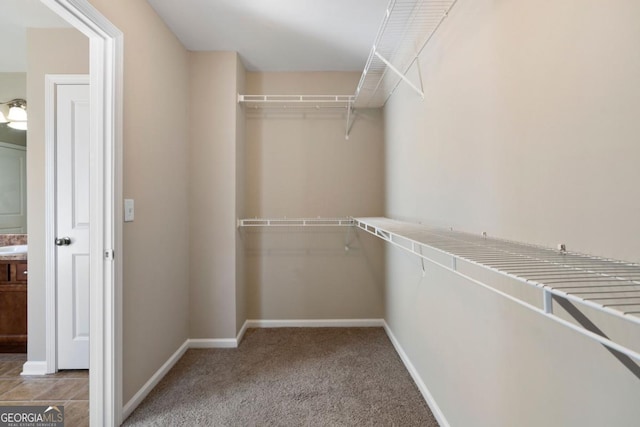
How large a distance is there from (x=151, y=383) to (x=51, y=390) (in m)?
0.65

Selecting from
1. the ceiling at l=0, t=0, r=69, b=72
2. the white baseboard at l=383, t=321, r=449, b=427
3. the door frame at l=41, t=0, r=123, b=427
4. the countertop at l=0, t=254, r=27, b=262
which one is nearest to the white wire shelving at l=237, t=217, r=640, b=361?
the white baseboard at l=383, t=321, r=449, b=427

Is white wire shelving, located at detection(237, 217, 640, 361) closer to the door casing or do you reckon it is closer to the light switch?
the light switch

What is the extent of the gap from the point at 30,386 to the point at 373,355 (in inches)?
90.6

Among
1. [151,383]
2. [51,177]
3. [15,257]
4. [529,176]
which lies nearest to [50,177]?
[51,177]

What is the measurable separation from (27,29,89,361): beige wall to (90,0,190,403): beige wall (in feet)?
1.87

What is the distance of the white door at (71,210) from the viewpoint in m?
2.08

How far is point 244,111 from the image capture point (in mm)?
2727

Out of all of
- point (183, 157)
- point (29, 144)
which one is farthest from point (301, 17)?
point (29, 144)

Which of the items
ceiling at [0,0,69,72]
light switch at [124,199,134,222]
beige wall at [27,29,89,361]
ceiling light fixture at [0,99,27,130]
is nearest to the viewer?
light switch at [124,199,134,222]

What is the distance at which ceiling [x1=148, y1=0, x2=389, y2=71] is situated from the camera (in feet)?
6.19

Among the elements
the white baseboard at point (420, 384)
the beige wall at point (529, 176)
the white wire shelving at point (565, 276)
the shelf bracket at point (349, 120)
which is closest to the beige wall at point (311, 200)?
the shelf bracket at point (349, 120)

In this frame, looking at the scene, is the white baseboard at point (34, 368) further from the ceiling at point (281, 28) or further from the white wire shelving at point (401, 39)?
the white wire shelving at point (401, 39)

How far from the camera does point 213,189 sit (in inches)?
95.9

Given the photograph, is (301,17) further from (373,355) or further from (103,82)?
(373,355)
